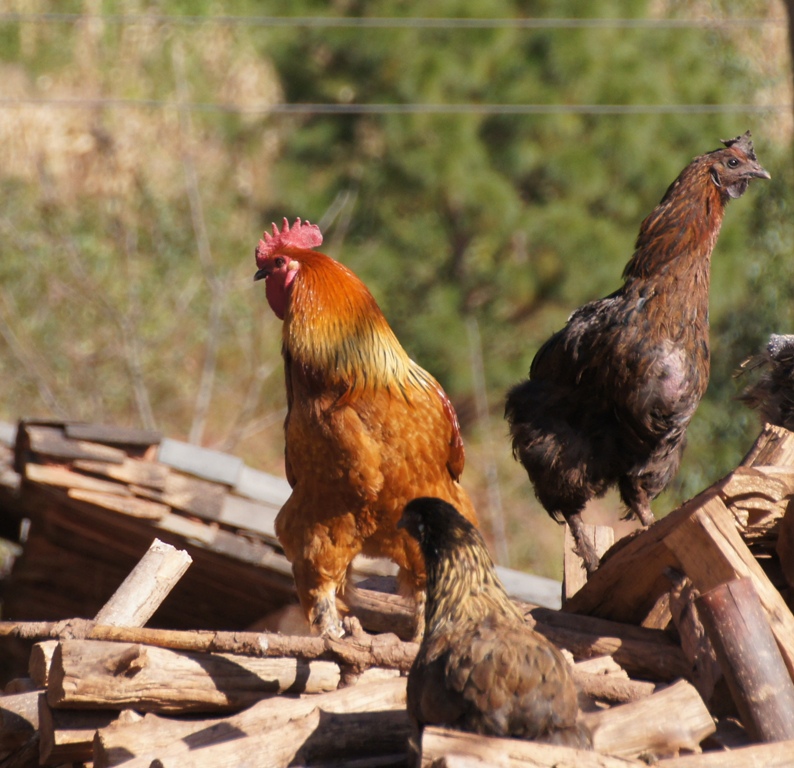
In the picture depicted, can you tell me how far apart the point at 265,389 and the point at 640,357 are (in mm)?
12030

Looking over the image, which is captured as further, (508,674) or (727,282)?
(727,282)

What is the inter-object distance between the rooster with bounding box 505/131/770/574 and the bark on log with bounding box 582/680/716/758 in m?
1.86

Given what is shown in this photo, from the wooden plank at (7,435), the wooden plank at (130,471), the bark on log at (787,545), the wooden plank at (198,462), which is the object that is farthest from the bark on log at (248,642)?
the wooden plank at (7,435)

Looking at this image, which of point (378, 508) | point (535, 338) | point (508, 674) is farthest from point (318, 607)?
point (535, 338)

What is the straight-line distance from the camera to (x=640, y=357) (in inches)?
214

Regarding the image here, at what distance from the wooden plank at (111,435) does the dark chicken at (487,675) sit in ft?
11.7

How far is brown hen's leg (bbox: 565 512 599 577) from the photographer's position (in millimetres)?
5855

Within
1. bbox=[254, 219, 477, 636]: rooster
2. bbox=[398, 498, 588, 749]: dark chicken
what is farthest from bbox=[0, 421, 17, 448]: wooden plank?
bbox=[398, 498, 588, 749]: dark chicken

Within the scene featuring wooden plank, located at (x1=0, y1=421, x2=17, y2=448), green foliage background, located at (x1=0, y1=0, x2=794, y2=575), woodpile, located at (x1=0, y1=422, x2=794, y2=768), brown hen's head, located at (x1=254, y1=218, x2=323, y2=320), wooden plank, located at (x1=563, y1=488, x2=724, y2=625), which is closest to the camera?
woodpile, located at (x1=0, y1=422, x2=794, y2=768)

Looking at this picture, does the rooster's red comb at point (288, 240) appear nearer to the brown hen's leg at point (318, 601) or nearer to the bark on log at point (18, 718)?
the brown hen's leg at point (318, 601)

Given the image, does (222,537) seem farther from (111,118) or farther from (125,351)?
(111,118)

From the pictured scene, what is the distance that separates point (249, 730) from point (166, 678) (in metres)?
0.39

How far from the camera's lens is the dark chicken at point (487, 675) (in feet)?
11.7

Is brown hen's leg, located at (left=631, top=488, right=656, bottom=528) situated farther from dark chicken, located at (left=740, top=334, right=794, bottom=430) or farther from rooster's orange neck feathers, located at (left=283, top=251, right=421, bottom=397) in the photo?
rooster's orange neck feathers, located at (left=283, top=251, right=421, bottom=397)
